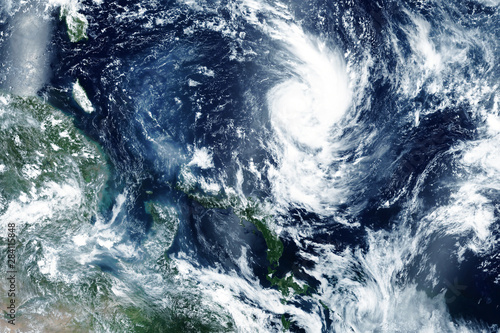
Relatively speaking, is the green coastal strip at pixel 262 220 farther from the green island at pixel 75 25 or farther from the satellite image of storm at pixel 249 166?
the green island at pixel 75 25

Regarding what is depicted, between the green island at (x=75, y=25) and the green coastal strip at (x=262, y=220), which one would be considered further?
the green island at (x=75, y=25)

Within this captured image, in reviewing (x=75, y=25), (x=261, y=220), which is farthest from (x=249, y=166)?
(x=75, y=25)

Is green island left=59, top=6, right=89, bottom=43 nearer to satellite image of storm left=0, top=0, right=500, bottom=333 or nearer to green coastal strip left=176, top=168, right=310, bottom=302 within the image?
satellite image of storm left=0, top=0, right=500, bottom=333

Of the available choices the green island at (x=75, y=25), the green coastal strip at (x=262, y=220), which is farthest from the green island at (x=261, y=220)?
the green island at (x=75, y=25)

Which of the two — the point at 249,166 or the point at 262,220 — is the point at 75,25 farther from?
the point at 262,220

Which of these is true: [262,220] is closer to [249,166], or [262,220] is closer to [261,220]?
[261,220]

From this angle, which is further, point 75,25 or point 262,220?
point 75,25

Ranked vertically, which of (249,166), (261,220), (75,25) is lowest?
(261,220)

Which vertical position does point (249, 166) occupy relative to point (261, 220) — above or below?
above

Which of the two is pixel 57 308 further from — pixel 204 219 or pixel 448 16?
pixel 448 16
